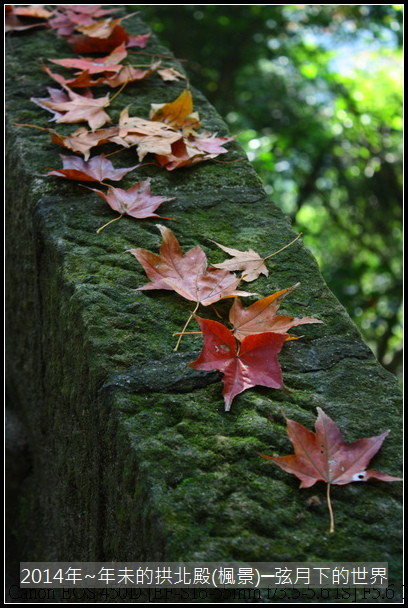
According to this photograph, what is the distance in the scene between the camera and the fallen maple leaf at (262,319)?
3.62 ft

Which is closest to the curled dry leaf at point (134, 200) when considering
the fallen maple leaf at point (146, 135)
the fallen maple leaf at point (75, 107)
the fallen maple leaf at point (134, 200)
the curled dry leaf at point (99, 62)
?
the fallen maple leaf at point (134, 200)

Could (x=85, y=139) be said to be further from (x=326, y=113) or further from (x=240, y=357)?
(x=326, y=113)

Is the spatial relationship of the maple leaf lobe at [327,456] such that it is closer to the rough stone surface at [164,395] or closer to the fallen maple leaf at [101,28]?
the rough stone surface at [164,395]

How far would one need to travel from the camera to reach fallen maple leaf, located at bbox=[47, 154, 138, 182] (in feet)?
4.83

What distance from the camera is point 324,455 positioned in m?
0.93

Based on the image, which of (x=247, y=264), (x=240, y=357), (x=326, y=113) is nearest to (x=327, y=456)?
(x=240, y=357)

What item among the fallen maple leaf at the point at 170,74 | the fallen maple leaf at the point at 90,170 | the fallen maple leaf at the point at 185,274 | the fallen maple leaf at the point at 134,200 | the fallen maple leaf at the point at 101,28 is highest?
the fallen maple leaf at the point at 101,28

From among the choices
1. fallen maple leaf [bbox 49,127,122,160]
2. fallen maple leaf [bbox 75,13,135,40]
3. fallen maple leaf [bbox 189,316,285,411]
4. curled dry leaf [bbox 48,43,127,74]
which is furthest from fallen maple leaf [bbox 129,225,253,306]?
fallen maple leaf [bbox 75,13,135,40]

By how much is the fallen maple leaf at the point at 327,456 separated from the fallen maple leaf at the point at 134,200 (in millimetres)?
644

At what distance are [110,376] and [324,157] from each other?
4.12 m

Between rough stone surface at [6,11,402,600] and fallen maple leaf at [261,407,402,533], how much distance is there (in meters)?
0.02

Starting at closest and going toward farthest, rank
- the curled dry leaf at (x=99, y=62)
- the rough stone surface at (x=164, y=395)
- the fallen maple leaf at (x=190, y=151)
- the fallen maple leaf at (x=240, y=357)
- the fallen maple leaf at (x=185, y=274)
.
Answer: the rough stone surface at (x=164, y=395), the fallen maple leaf at (x=240, y=357), the fallen maple leaf at (x=185, y=274), the fallen maple leaf at (x=190, y=151), the curled dry leaf at (x=99, y=62)

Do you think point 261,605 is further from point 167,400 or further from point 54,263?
point 54,263

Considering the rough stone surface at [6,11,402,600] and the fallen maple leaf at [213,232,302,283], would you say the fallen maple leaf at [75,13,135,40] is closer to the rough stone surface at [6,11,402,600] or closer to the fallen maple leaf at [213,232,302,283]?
the rough stone surface at [6,11,402,600]
